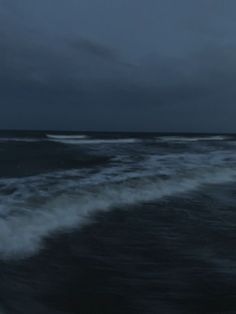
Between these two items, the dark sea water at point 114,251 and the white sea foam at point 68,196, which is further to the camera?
the white sea foam at point 68,196

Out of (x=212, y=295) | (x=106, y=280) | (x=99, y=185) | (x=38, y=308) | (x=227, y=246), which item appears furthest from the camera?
(x=99, y=185)

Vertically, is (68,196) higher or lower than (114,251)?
higher

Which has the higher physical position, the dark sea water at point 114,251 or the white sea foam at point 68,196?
the white sea foam at point 68,196

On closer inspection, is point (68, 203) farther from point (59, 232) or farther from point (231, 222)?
point (231, 222)

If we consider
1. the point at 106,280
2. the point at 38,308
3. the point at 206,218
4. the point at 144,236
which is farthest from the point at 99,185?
the point at 38,308

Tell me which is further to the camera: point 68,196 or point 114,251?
point 68,196

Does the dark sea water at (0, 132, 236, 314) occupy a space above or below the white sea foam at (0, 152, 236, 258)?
below

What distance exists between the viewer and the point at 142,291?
3520 millimetres

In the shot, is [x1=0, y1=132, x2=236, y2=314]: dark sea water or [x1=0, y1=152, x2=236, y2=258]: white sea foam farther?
[x1=0, y1=152, x2=236, y2=258]: white sea foam

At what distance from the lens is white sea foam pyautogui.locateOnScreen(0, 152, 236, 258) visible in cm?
498

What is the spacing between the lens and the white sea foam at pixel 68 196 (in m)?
4.98

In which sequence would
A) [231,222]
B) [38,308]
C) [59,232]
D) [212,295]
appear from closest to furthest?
1. [38,308]
2. [212,295]
3. [59,232]
4. [231,222]

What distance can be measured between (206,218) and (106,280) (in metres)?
3.03

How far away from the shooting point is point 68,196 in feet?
24.0
